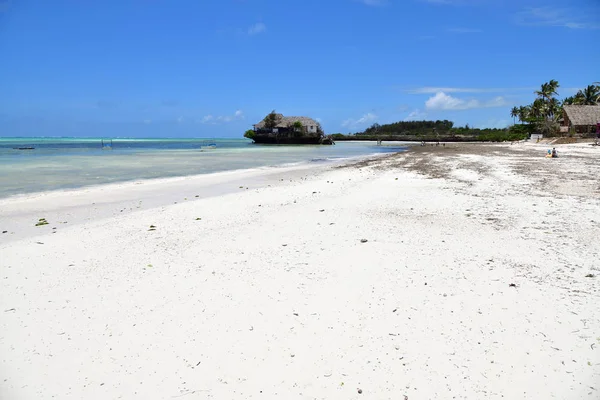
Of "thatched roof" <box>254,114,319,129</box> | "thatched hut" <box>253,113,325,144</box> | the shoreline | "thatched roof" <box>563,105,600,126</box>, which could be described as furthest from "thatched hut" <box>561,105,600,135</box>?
"thatched roof" <box>254,114,319,129</box>

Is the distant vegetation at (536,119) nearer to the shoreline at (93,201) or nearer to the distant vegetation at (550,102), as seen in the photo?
the distant vegetation at (550,102)

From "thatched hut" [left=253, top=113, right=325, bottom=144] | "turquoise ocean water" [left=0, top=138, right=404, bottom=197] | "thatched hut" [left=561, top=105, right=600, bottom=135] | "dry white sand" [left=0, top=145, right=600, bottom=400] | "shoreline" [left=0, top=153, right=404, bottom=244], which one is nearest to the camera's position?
"dry white sand" [left=0, top=145, right=600, bottom=400]

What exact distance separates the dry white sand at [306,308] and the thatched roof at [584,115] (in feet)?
146

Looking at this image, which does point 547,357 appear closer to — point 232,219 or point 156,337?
point 156,337

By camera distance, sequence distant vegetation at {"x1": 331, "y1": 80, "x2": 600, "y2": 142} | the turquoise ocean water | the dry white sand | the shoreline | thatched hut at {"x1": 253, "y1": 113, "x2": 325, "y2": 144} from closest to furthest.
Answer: the dry white sand < the shoreline < the turquoise ocean water < distant vegetation at {"x1": 331, "y1": 80, "x2": 600, "y2": 142} < thatched hut at {"x1": 253, "y1": 113, "x2": 325, "y2": 144}

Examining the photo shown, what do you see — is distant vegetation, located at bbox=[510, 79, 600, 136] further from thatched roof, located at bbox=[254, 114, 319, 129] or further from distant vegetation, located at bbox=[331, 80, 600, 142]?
thatched roof, located at bbox=[254, 114, 319, 129]

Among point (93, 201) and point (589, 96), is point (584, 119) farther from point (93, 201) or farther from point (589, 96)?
point (93, 201)

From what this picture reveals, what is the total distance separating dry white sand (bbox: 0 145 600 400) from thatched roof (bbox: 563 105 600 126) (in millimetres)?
44527

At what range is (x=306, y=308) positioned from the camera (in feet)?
13.0

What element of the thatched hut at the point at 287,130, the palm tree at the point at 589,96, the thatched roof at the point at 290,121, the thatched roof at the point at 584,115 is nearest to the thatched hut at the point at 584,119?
the thatched roof at the point at 584,115

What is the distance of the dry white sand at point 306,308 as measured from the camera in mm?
2863

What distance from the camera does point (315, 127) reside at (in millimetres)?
81625

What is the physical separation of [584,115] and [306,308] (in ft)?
172

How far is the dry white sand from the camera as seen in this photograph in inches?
113
